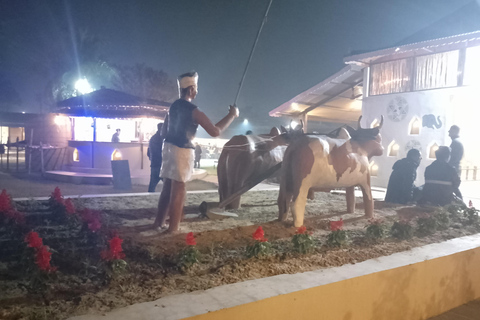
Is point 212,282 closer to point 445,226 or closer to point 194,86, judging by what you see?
point 194,86

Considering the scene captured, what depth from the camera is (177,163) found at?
4.38 m

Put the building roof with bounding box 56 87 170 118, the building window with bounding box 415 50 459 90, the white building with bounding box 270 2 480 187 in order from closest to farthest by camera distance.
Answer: the white building with bounding box 270 2 480 187, the building window with bounding box 415 50 459 90, the building roof with bounding box 56 87 170 118

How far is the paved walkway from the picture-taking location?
390cm

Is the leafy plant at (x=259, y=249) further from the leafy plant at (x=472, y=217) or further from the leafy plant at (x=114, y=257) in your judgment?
the leafy plant at (x=472, y=217)

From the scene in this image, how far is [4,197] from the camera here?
4473 mm

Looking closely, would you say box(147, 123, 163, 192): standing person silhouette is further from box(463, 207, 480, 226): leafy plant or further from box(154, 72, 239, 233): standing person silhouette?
box(463, 207, 480, 226): leafy plant

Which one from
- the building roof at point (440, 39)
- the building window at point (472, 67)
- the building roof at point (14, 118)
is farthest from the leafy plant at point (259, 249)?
the building roof at point (14, 118)

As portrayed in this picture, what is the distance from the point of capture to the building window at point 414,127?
38.3 ft

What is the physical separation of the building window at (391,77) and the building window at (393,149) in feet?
6.09

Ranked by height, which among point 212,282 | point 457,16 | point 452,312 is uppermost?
point 457,16

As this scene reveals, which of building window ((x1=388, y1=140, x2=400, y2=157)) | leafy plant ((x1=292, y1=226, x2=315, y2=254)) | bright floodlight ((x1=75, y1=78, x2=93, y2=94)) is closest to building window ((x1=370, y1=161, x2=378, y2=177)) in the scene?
building window ((x1=388, y1=140, x2=400, y2=157))

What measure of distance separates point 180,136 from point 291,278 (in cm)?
227

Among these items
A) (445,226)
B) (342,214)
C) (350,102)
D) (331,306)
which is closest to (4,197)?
(331,306)

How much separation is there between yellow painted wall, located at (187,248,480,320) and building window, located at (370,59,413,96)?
897cm
